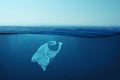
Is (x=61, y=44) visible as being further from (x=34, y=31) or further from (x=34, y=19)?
(x=34, y=19)

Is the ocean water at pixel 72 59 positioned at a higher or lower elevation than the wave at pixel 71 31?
lower

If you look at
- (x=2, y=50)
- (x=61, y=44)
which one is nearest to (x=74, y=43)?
(x=61, y=44)

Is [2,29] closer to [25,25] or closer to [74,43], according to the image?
[25,25]

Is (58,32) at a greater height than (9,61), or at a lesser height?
greater

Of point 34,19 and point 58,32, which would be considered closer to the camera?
point 58,32

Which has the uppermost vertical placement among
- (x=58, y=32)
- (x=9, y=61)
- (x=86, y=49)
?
(x=58, y=32)

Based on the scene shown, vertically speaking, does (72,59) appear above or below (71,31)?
below

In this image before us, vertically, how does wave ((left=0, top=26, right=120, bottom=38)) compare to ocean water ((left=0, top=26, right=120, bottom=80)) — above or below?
above
